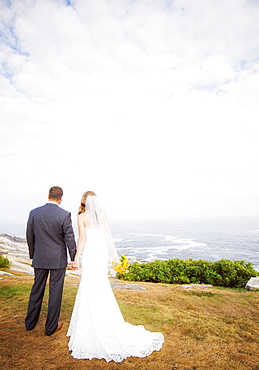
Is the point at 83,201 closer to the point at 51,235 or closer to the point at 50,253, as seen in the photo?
the point at 51,235

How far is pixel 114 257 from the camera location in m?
5.32

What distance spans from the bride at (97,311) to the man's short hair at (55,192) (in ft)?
1.85

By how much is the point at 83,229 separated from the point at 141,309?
354 cm

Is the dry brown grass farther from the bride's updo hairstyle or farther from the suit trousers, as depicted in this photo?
the bride's updo hairstyle

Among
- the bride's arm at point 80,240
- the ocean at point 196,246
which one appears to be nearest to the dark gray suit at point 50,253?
the bride's arm at point 80,240

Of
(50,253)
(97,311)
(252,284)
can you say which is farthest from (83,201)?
(252,284)

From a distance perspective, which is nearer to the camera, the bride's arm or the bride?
the bride

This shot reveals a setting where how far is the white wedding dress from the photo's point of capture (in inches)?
167

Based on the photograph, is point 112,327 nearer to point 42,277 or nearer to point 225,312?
point 42,277

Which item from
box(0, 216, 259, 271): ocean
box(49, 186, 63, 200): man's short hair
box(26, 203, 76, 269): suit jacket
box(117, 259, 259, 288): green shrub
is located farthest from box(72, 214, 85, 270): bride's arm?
box(0, 216, 259, 271): ocean

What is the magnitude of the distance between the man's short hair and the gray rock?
9.31m

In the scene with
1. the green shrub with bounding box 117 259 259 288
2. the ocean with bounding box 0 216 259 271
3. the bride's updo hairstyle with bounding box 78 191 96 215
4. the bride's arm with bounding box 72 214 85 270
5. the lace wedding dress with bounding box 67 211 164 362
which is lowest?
the ocean with bounding box 0 216 259 271

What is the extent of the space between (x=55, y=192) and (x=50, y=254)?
54.5 inches

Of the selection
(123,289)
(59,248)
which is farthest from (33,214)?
(123,289)
